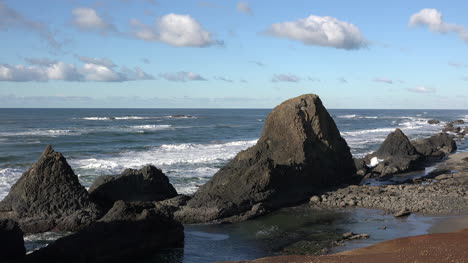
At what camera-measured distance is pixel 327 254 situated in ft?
54.6

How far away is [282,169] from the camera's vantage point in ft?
80.6

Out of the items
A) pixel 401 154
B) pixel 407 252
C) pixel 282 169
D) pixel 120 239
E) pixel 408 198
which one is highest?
pixel 282 169

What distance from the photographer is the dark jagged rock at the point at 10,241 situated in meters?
14.3

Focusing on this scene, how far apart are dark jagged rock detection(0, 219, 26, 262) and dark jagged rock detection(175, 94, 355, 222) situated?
7.73 m

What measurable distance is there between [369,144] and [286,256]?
1671 inches

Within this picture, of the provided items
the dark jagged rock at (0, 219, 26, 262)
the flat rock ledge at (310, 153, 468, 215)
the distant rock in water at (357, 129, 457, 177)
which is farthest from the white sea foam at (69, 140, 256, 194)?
the dark jagged rock at (0, 219, 26, 262)

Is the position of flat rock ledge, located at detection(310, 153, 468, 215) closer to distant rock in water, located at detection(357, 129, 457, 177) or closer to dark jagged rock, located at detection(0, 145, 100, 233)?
distant rock in water, located at detection(357, 129, 457, 177)

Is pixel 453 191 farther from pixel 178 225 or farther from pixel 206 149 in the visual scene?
pixel 206 149

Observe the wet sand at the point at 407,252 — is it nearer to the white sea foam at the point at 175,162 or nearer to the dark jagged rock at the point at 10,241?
the dark jagged rock at the point at 10,241

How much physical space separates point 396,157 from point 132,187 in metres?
21.8

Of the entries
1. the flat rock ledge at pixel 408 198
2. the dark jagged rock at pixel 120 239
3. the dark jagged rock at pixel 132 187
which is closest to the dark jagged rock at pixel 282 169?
the flat rock ledge at pixel 408 198

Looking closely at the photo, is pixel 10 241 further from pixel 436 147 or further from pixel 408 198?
pixel 436 147

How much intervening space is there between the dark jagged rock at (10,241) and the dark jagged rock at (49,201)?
14.5 feet

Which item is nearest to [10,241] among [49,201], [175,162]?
[49,201]
